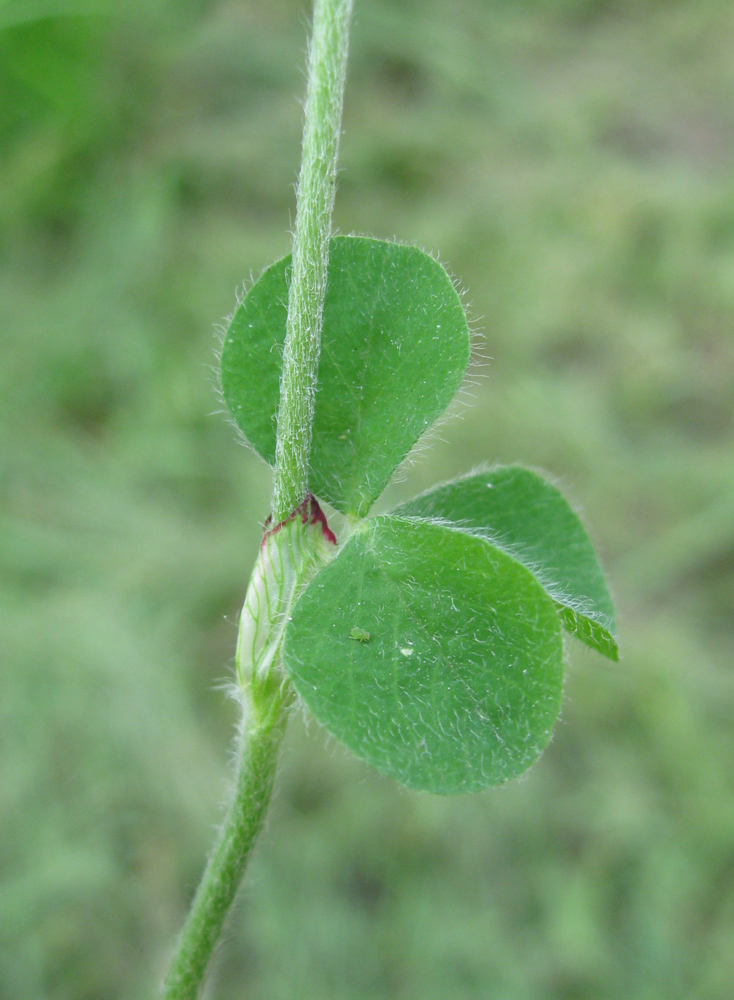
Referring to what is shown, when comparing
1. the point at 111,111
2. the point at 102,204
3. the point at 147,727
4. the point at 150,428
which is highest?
the point at 111,111

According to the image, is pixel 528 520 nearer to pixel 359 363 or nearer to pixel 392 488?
pixel 359 363

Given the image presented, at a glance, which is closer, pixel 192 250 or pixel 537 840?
pixel 537 840

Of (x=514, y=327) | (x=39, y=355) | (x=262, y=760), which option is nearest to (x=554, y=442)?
(x=514, y=327)

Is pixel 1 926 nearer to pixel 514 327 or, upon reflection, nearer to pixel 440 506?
pixel 440 506

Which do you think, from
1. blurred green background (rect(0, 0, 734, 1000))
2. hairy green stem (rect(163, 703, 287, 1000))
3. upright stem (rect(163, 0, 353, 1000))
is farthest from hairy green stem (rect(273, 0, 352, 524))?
blurred green background (rect(0, 0, 734, 1000))

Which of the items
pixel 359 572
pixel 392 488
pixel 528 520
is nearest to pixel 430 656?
pixel 359 572

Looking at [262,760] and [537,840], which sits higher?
[262,760]

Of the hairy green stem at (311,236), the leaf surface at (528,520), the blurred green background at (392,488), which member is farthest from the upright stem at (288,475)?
the blurred green background at (392,488)

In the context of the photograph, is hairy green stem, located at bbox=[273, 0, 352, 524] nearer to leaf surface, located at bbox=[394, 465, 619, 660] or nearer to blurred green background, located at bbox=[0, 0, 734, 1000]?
leaf surface, located at bbox=[394, 465, 619, 660]
